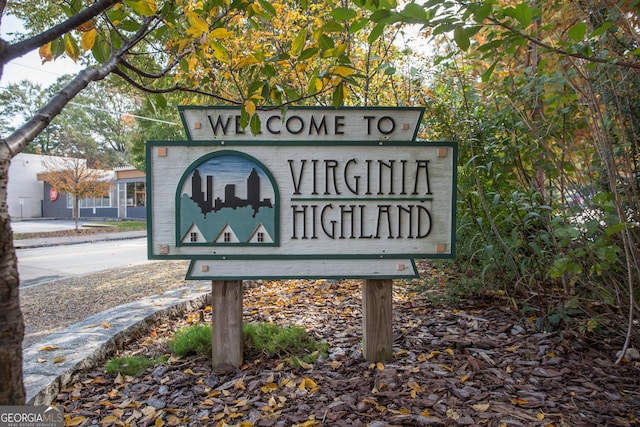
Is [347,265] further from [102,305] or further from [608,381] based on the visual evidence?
[102,305]

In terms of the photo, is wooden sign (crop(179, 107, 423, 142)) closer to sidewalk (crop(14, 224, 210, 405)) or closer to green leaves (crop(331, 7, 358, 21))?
green leaves (crop(331, 7, 358, 21))

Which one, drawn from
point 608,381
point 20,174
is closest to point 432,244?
point 608,381

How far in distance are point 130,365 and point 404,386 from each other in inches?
72.1

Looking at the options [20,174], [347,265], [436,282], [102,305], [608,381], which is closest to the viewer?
[608,381]

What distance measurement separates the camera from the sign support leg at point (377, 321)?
278 cm

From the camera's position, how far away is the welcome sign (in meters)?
2.72

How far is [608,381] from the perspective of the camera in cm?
243

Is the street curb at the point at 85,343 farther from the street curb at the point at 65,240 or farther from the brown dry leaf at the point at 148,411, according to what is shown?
the street curb at the point at 65,240

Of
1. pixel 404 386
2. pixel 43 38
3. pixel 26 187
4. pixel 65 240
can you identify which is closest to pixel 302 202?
pixel 404 386

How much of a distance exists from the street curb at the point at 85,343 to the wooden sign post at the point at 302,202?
880 mm

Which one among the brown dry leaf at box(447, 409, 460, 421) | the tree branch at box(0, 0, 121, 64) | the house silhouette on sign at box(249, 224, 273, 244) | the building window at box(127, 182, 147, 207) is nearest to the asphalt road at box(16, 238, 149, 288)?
the house silhouette on sign at box(249, 224, 273, 244)

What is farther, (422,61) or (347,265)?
(422,61)

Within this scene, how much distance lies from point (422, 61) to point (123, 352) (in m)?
4.60

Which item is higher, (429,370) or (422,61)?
(422,61)
